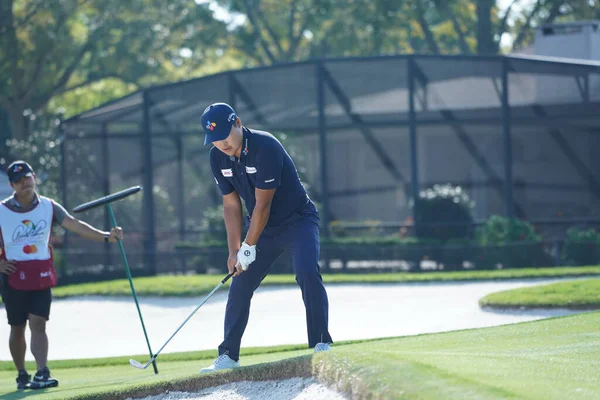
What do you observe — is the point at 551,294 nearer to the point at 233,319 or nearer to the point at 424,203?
the point at 233,319

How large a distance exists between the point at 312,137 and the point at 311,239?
16.6 m

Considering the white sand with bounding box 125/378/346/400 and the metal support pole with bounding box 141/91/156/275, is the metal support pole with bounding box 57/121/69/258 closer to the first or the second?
the metal support pole with bounding box 141/91/156/275

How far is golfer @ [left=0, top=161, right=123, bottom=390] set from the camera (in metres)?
8.88

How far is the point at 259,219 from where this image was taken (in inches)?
293

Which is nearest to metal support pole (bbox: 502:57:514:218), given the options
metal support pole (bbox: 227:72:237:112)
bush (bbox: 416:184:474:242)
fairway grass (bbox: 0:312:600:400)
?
bush (bbox: 416:184:474:242)

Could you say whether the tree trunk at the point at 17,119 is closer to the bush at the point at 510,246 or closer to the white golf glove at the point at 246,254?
A: the bush at the point at 510,246

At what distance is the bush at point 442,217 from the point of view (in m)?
20.6

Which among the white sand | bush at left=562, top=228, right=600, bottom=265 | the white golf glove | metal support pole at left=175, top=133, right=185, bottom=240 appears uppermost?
metal support pole at left=175, top=133, right=185, bottom=240

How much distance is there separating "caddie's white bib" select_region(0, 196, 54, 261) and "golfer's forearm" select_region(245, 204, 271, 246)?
239cm

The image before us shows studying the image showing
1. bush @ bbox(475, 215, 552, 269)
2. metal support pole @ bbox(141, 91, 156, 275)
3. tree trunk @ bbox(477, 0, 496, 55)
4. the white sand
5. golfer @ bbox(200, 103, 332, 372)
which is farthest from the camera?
tree trunk @ bbox(477, 0, 496, 55)

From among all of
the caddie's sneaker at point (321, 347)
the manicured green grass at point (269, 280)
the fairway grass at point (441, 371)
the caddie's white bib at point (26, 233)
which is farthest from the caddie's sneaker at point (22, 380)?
the manicured green grass at point (269, 280)

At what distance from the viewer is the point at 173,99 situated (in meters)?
22.2

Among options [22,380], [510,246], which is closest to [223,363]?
[22,380]

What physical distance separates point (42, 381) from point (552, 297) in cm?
654
